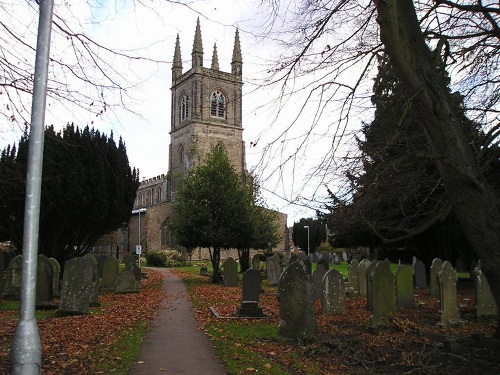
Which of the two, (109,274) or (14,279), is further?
(109,274)

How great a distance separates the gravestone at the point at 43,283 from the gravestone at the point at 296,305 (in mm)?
6521

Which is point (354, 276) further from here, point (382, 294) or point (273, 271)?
point (382, 294)

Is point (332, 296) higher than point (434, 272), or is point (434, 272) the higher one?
point (434, 272)

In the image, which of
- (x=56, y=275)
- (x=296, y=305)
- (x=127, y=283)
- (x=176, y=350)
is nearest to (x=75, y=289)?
(x=56, y=275)

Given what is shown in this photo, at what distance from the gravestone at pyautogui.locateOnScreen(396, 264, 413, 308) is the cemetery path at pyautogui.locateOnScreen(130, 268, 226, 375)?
525 centimetres

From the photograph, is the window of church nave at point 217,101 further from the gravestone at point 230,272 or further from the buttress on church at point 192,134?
the gravestone at point 230,272

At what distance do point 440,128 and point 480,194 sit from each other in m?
0.87

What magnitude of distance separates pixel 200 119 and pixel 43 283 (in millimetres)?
53415

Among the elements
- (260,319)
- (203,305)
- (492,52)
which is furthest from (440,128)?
(203,305)

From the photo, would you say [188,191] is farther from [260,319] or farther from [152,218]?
[152,218]

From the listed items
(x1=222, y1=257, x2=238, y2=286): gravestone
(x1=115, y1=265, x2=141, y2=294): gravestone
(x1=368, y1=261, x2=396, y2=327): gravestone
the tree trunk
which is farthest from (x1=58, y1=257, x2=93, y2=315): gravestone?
(x1=222, y1=257, x2=238, y2=286): gravestone

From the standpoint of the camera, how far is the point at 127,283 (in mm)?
16828

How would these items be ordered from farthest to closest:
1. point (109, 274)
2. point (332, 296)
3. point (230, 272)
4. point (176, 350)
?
point (230, 272)
point (109, 274)
point (332, 296)
point (176, 350)

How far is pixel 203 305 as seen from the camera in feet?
43.5
